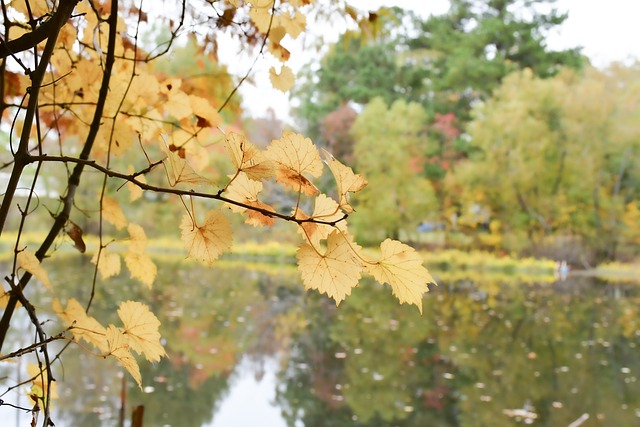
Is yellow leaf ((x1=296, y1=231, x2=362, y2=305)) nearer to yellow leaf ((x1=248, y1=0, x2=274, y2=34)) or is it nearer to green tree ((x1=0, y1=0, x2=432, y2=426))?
green tree ((x1=0, y1=0, x2=432, y2=426))

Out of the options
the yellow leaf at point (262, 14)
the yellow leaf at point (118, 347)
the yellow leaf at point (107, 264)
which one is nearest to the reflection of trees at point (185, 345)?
the yellow leaf at point (107, 264)

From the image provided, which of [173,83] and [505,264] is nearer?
[173,83]

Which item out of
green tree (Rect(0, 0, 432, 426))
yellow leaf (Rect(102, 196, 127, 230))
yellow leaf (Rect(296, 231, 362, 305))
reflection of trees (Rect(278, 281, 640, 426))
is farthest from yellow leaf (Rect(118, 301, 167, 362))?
reflection of trees (Rect(278, 281, 640, 426))

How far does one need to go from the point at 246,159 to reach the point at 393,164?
11506 mm

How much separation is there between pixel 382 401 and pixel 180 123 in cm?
276

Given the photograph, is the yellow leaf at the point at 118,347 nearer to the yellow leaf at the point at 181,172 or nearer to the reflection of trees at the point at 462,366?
the yellow leaf at the point at 181,172

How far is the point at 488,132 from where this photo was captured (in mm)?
11109

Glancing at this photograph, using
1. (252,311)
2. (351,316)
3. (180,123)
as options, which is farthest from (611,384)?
(180,123)

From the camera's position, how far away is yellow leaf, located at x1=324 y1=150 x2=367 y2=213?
0.79ft

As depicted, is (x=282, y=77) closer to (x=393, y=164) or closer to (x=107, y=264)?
(x=107, y=264)

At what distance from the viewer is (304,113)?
12773 millimetres

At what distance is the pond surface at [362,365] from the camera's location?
298cm

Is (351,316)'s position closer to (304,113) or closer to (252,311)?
(252,311)

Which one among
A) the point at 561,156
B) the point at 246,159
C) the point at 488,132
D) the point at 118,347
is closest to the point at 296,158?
the point at 246,159
